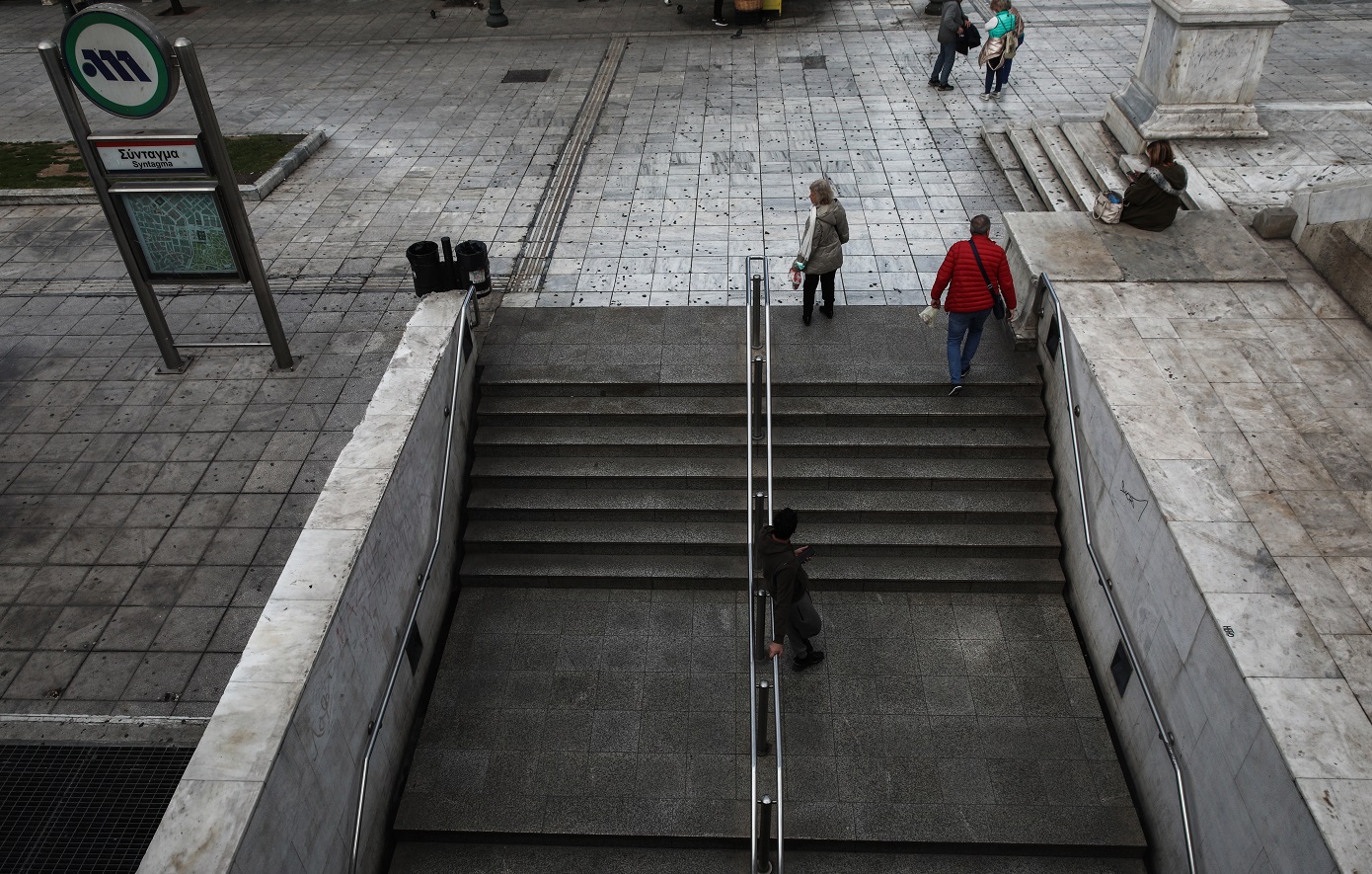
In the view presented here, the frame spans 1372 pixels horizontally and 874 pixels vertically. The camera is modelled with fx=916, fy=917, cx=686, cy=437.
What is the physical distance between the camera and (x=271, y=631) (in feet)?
18.4

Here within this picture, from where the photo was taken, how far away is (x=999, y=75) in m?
14.0

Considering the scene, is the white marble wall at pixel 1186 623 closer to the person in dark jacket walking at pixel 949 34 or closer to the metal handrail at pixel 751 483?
the metal handrail at pixel 751 483

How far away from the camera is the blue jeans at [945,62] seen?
14179mm

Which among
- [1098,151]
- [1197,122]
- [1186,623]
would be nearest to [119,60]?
[1186,623]

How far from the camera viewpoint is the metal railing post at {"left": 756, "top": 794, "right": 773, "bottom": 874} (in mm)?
5102

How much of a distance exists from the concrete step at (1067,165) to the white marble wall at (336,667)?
7.51 meters

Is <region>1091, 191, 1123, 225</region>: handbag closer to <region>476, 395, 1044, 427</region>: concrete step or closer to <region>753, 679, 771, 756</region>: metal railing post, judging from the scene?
<region>476, 395, 1044, 427</region>: concrete step

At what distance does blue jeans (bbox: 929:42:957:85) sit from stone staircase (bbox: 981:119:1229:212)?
1.99 m

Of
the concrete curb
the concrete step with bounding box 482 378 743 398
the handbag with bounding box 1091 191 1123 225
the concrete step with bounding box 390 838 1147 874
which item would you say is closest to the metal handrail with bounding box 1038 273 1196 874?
the concrete step with bounding box 390 838 1147 874

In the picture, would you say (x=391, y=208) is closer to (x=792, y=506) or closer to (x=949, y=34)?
(x=792, y=506)

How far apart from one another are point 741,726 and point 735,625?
0.92 m

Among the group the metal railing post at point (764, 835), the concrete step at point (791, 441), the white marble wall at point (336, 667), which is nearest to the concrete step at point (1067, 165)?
the concrete step at point (791, 441)

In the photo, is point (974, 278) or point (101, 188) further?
point (101, 188)

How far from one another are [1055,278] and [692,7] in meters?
13.8
